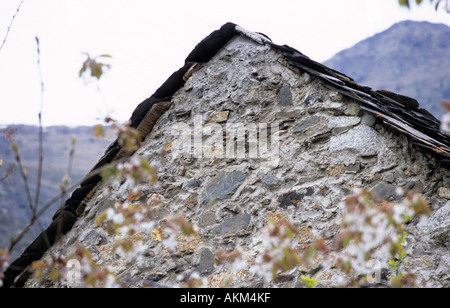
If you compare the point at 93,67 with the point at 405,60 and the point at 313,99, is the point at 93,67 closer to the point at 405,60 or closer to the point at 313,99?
the point at 313,99

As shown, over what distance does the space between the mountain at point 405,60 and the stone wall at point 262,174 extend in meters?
27.2

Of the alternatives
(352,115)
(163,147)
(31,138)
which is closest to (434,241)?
(352,115)

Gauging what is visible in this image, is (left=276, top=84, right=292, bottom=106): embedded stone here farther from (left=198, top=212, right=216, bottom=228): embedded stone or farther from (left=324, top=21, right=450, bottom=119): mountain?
(left=324, top=21, right=450, bottom=119): mountain

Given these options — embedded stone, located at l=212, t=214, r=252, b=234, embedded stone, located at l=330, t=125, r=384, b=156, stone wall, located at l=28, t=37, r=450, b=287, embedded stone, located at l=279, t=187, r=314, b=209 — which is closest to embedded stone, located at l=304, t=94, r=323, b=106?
stone wall, located at l=28, t=37, r=450, b=287

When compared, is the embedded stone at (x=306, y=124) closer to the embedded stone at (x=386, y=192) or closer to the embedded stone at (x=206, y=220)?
the embedded stone at (x=386, y=192)

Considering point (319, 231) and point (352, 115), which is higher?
point (352, 115)


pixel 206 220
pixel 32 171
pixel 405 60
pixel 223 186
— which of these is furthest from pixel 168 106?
pixel 405 60

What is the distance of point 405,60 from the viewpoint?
3788 cm

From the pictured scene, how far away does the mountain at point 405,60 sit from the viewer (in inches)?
1206

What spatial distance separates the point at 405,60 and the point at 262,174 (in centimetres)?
4014

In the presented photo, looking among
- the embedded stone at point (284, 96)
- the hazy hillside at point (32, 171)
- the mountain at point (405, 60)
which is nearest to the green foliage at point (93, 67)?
the embedded stone at point (284, 96)

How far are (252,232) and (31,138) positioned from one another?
22230mm
